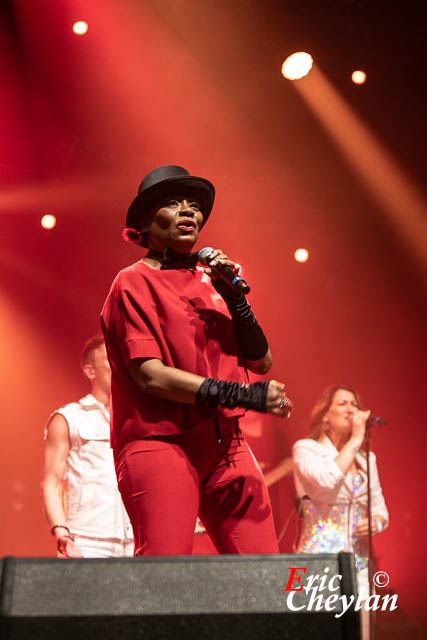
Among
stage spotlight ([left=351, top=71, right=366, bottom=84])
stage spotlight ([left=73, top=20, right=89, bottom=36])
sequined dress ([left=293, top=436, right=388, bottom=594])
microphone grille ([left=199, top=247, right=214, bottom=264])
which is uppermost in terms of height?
stage spotlight ([left=73, top=20, right=89, bottom=36])

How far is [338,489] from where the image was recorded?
4715 mm

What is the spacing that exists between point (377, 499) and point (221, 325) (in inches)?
128

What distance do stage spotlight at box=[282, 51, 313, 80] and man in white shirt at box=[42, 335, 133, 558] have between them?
3.45 m

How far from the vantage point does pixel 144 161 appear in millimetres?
6277

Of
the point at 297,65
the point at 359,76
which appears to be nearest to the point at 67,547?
the point at 297,65

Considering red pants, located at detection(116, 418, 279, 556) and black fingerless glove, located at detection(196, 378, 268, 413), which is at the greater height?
black fingerless glove, located at detection(196, 378, 268, 413)

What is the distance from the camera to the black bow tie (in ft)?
7.41

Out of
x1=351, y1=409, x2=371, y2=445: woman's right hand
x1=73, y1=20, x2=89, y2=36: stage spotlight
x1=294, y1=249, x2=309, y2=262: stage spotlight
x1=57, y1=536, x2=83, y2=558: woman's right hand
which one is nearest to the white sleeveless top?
x1=57, y1=536, x2=83, y2=558: woman's right hand

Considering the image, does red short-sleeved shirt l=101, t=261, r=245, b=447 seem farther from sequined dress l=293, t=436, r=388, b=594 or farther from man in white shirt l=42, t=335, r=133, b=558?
sequined dress l=293, t=436, r=388, b=594

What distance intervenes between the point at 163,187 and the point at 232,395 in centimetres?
77

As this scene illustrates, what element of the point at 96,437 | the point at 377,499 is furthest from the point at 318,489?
the point at 96,437

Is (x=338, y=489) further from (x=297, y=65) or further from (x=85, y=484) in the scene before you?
(x=297, y=65)

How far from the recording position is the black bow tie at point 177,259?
7.41 feet

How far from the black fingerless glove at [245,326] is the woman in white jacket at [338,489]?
109 inches
